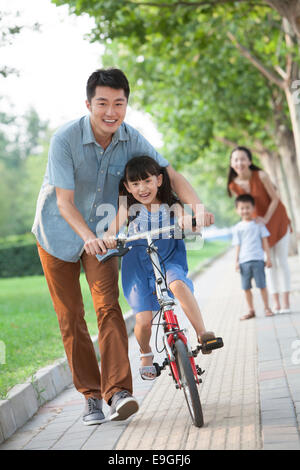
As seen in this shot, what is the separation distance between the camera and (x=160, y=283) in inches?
182

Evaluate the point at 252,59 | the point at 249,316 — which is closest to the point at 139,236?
the point at 249,316

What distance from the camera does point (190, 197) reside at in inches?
192

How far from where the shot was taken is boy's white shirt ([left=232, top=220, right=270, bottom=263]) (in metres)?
9.62

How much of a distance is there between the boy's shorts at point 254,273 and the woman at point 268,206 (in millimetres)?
242

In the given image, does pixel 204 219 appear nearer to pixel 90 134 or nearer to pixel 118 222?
pixel 118 222

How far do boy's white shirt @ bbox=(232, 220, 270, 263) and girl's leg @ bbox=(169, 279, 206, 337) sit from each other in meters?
4.86

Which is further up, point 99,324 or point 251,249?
point 251,249

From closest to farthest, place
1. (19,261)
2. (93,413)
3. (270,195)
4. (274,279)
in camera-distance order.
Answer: (93,413) < (270,195) < (274,279) < (19,261)

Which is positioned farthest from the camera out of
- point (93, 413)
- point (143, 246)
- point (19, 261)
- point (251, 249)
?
point (19, 261)

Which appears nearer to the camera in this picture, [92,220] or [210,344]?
[210,344]

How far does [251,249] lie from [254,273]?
0.32m

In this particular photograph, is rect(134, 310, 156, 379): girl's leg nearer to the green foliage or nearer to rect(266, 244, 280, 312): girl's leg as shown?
rect(266, 244, 280, 312): girl's leg
